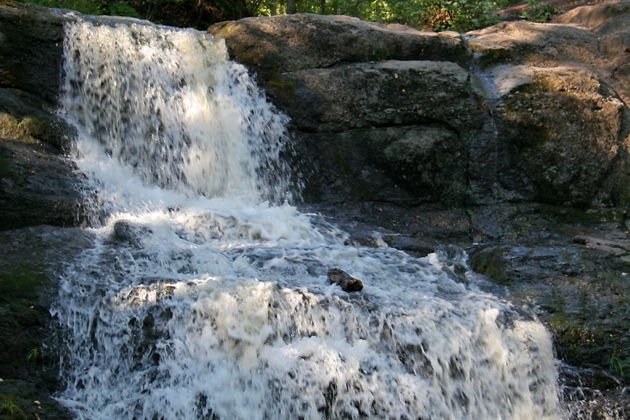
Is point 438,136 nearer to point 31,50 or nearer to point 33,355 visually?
point 31,50

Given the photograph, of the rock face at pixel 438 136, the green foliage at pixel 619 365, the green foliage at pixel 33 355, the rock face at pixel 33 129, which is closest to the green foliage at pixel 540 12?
the rock face at pixel 438 136

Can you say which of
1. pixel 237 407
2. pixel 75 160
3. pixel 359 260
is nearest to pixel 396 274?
pixel 359 260

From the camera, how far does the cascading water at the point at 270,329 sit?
4.48 meters

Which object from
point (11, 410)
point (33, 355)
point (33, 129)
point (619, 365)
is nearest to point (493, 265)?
point (619, 365)

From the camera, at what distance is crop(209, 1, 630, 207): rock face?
886 centimetres

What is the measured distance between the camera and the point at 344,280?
5465 mm

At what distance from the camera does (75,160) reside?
739cm

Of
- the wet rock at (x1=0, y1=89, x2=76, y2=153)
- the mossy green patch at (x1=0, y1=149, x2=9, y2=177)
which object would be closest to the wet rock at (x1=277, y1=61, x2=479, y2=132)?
the wet rock at (x1=0, y1=89, x2=76, y2=153)

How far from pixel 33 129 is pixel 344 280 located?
4363 millimetres

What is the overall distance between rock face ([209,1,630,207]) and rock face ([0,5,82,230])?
2.69m

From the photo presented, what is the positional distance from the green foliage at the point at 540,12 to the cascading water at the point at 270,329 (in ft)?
30.9

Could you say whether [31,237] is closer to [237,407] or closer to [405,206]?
[237,407]

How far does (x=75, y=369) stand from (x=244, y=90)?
5.39 metres

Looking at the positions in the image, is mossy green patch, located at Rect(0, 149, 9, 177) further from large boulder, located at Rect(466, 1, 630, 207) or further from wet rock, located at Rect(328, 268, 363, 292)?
large boulder, located at Rect(466, 1, 630, 207)
